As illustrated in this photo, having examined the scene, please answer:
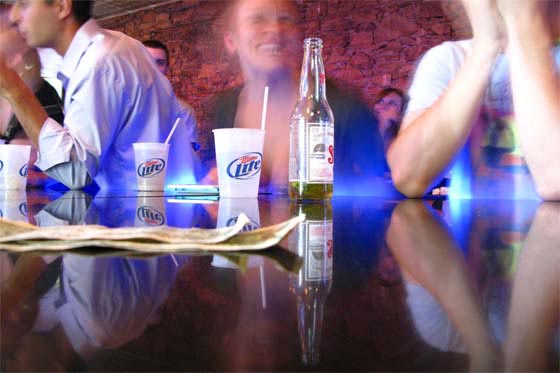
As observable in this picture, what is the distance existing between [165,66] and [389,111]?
127cm

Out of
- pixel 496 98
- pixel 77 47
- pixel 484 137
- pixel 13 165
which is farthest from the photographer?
pixel 77 47

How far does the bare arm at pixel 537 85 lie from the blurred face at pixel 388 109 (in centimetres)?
90

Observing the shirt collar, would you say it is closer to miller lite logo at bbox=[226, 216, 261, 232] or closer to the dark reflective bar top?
miller lite logo at bbox=[226, 216, 261, 232]

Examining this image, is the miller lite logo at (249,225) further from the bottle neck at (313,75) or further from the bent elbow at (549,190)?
the bent elbow at (549,190)

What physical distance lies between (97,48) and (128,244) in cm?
186

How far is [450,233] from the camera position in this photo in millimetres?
454

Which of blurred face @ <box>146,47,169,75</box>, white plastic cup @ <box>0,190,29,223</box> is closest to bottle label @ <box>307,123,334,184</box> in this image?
white plastic cup @ <box>0,190,29,223</box>

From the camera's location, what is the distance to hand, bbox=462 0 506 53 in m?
1.28

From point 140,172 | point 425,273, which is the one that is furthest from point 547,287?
point 140,172

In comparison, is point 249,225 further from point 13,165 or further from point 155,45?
point 155,45

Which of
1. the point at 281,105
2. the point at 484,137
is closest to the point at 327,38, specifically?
the point at 281,105

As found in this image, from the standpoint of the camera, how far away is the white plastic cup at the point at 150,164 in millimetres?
1286

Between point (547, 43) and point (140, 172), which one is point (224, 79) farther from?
point (547, 43)

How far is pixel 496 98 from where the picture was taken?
5.23 feet
